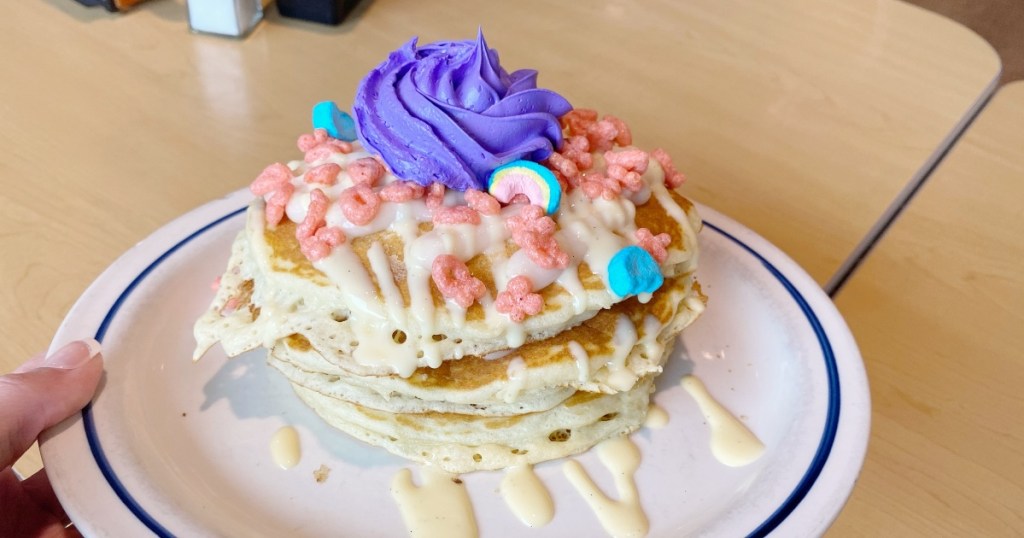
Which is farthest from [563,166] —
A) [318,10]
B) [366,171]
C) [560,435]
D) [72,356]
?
[318,10]

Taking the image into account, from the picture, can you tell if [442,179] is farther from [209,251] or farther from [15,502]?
[15,502]

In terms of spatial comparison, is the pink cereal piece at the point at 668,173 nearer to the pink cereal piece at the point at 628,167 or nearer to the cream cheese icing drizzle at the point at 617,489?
the pink cereal piece at the point at 628,167

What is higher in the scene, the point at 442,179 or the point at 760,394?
the point at 442,179

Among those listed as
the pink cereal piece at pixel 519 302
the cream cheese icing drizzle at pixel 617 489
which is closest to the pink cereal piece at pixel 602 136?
the pink cereal piece at pixel 519 302

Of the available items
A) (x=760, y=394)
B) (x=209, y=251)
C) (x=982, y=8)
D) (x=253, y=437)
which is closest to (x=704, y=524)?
(x=760, y=394)

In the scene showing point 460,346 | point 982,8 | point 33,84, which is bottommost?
point 982,8

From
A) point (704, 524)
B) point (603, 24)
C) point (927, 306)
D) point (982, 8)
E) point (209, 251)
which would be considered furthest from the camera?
point (982, 8)

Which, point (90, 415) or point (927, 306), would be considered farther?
point (927, 306)

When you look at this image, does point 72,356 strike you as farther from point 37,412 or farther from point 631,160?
point 631,160
